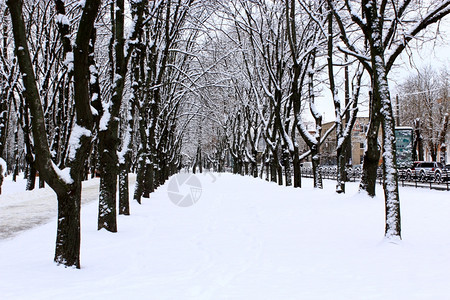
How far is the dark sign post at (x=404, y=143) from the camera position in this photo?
32.3m

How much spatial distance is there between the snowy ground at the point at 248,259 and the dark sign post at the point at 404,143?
76.4 ft

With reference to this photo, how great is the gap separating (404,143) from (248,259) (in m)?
30.7

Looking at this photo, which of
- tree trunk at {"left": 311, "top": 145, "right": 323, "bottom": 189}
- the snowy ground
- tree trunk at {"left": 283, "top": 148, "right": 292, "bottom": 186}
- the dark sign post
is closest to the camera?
the snowy ground

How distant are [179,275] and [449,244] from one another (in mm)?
4576

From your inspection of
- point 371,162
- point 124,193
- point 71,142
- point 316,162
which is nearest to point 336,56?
point 316,162

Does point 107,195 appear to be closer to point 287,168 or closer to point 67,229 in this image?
point 67,229

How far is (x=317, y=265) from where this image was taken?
231 inches

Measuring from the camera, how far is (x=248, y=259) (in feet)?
21.1

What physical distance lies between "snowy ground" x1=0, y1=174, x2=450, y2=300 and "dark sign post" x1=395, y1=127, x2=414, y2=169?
23.3 m

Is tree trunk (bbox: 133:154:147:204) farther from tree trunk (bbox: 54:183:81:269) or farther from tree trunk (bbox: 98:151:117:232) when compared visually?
tree trunk (bbox: 54:183:81:269)

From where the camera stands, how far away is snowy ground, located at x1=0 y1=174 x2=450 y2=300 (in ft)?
15.3

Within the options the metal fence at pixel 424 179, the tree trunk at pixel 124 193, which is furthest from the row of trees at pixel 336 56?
the tree trunk at pixel 124 193

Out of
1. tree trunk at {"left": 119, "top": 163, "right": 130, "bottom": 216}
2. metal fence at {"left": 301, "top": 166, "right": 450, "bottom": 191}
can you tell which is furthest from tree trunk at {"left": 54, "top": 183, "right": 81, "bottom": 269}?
metal fence at {"left": 301, "top": 166, "right": 450, "bottom": 191}

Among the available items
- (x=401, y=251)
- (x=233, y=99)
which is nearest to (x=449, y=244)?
(x=401, y=251)
